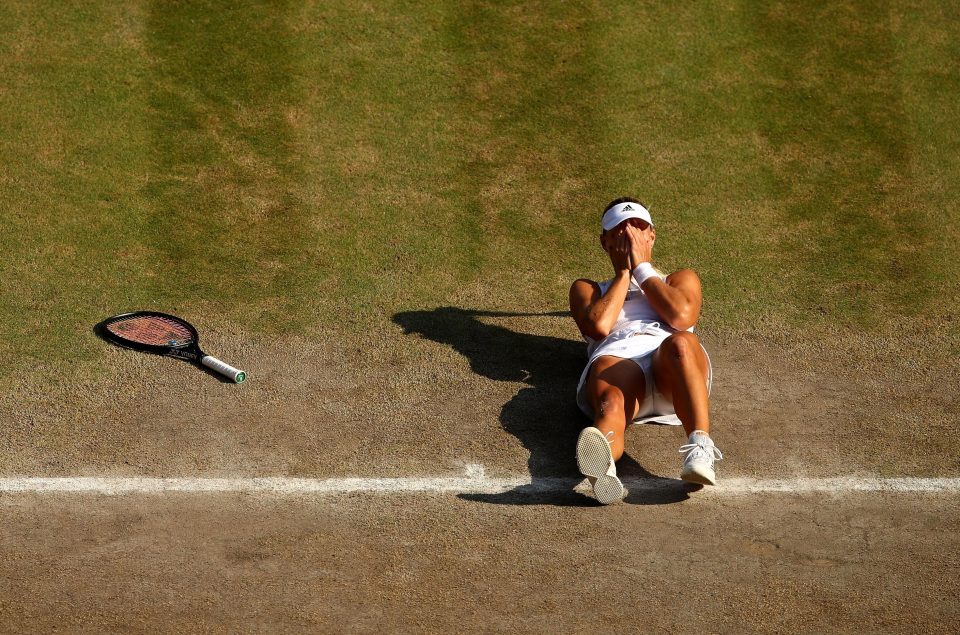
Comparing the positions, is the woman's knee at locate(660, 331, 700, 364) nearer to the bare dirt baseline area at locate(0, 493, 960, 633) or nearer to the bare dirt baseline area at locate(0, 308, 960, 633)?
the bare dirt baseline area at locate(0, 308, 960, 633)

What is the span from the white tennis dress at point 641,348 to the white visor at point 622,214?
0.58 metres

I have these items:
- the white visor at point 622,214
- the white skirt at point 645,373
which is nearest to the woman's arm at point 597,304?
the white skirt at point 645,373

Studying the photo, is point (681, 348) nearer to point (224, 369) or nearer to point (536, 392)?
point (536, 392)

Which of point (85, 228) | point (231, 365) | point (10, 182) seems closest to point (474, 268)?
point (231, 365)

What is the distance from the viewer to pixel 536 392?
8523 mm

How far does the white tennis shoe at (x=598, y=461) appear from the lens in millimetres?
7074

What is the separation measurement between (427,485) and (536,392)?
1.41m

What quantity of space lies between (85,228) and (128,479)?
11.2 ft

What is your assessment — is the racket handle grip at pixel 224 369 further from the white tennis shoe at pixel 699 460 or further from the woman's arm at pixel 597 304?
the white tennis shoe at pixel 699 460

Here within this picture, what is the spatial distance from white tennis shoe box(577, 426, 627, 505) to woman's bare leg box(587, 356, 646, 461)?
0.37 m

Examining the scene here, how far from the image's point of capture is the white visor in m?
8.56

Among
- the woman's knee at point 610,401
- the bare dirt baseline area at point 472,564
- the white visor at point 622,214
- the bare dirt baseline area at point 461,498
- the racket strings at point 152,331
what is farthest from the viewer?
the racket strings at point 152,331

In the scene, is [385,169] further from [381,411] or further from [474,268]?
Answer: [381,411]

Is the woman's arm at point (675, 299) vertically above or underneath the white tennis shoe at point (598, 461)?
above
